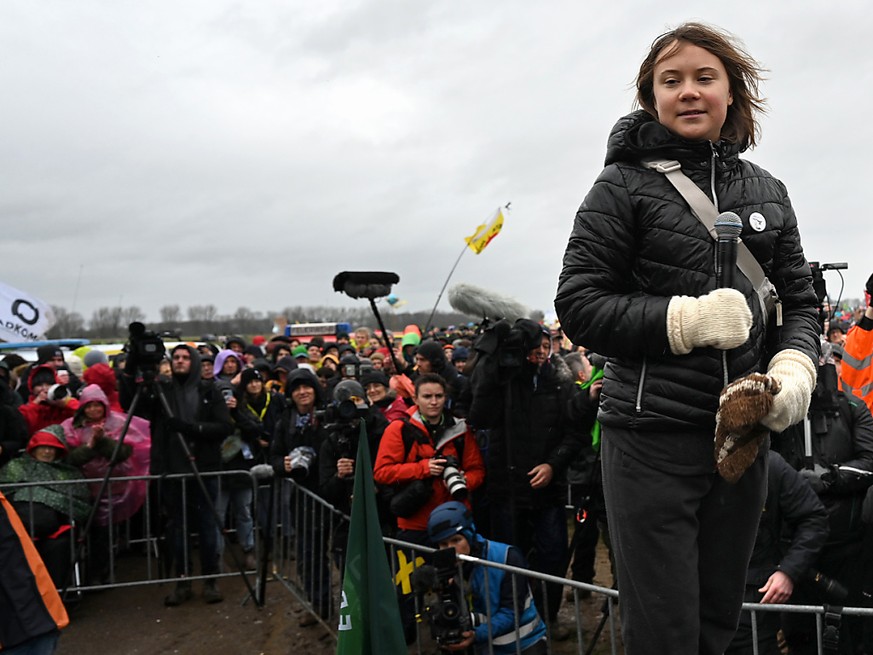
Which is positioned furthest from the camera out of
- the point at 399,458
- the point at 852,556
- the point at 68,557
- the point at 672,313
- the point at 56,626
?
the point at 68,557

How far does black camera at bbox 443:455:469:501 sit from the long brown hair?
3.00m

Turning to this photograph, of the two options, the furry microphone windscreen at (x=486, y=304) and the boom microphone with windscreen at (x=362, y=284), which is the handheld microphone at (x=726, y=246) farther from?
the furry microphone windscreen at (x=486, y=304)

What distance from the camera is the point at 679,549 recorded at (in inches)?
62.5

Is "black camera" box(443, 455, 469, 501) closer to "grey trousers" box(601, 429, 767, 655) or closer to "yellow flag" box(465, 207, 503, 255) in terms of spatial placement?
"grey trousers" box(601, 429, 767, 655)

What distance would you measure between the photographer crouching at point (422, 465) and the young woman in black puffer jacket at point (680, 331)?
9.22 ft

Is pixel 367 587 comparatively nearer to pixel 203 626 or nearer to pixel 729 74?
pixel 729 74

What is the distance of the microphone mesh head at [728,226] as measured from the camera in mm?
1529

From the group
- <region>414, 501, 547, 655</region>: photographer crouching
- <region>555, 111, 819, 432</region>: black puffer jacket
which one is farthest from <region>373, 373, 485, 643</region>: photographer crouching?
<region>555, 111, 819, 432</region>: black puffer jacket

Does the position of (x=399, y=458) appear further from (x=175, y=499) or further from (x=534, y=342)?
(x=175, y=499)

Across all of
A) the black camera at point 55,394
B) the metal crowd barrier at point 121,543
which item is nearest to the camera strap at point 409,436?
the metal crowd barrier at point 121,543

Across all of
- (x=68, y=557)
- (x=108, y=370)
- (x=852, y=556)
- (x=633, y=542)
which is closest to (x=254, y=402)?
(x=108, y=370)

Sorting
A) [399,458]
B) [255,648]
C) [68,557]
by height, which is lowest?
[255,648]

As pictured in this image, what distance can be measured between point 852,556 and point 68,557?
5410 mm

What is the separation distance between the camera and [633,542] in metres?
1.63
